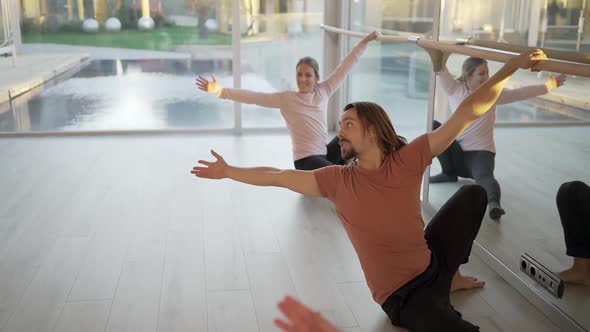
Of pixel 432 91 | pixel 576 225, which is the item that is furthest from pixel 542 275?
pixel 432 91

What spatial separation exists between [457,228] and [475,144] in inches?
45.6

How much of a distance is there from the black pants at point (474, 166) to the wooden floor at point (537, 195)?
46mm

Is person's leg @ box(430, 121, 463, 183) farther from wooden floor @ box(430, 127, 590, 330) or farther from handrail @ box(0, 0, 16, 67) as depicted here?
handrail @ box(0, 0, 16, 67)

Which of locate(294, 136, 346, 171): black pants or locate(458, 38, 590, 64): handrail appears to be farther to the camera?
locate(294, 136, 346, 171): black pants

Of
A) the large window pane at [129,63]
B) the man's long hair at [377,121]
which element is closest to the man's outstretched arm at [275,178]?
the man's long hair at [377,121]

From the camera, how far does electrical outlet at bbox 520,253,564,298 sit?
2.59 m

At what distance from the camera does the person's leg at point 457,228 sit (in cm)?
246

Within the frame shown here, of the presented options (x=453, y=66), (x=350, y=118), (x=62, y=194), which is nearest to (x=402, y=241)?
(x=350, y=118)

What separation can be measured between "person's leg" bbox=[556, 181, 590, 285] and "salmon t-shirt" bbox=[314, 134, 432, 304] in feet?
2.01

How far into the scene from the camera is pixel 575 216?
2574 millimetres

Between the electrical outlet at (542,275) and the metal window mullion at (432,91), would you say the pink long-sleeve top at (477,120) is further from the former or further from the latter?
the electrical outlet at (542,275)

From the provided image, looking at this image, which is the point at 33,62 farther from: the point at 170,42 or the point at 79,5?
the point at 170,42

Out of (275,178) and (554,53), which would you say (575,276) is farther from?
(275,178)

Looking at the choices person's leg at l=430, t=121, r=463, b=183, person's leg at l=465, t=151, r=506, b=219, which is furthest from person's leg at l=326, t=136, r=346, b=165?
person's leg at l=465, t=151, r=506, b=219
